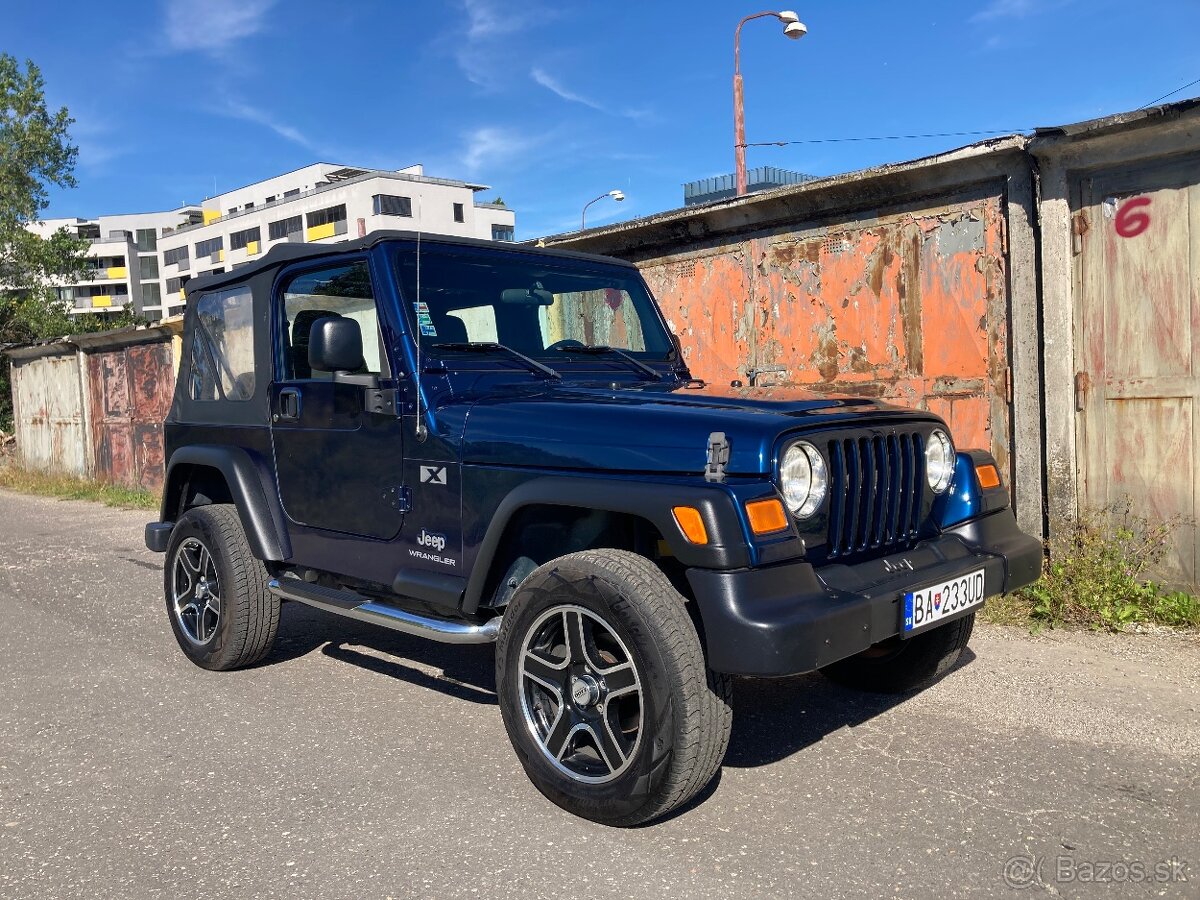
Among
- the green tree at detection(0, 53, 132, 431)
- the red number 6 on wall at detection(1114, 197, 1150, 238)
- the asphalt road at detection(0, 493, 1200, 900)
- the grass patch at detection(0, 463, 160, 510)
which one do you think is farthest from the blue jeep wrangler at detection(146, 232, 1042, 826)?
the green tree at detection(0, 53, 132, 431)

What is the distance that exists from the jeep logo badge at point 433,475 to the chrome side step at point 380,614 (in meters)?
0.53

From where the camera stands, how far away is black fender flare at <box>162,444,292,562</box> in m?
4.54

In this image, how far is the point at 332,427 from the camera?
4.20 metres

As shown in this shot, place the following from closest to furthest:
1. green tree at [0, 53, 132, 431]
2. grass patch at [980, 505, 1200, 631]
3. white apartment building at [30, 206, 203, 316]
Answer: grass patch at [980, 505, 1200, 631] < green tree at [0, 53, 132, 431] < white apartment building at [30, 206, 203, 316]

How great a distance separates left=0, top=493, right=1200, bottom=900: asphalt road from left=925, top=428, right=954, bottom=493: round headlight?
39.4 inches

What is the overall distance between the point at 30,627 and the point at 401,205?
64316 millimetres

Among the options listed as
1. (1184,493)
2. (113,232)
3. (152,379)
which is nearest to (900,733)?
(1184,493)

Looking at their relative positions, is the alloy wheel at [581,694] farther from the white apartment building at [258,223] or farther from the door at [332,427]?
the white apartment building at [258,223]

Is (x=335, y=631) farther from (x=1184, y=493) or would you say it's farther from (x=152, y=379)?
(x=152, y=379)

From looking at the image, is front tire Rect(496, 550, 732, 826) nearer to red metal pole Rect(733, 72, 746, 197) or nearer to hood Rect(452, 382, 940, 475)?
hood Rect(452, 382, 940, 475)

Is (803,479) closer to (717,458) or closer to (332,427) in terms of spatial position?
(717,458)

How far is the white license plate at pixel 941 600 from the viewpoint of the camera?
3.18 metres

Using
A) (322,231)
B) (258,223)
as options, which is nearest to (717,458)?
(322,231)

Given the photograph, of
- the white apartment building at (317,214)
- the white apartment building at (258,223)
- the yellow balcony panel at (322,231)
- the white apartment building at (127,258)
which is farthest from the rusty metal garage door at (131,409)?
the white apartment building at (127,258)
